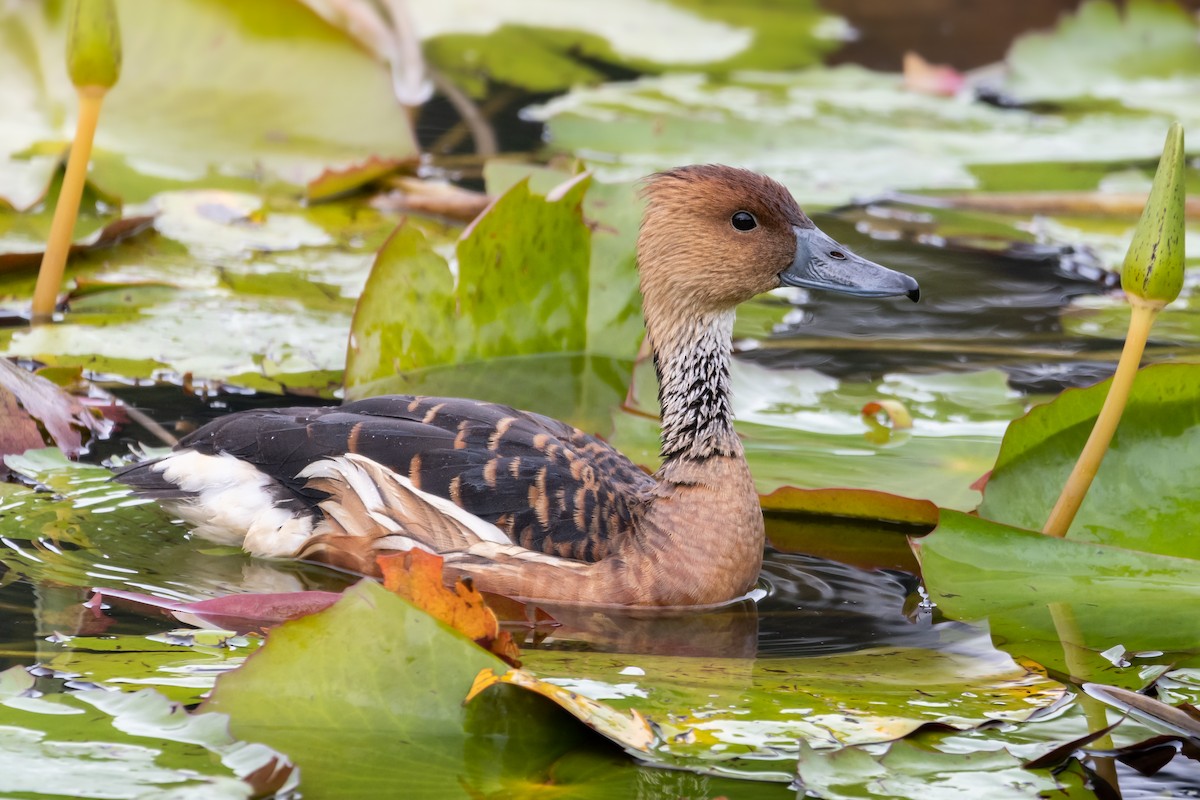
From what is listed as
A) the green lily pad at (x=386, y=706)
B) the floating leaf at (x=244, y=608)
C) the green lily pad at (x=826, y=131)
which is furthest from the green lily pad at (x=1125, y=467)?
the green lily pad at (x=826, y=131)

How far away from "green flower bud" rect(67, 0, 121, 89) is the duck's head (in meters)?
1.83

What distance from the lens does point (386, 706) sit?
9.00 feet

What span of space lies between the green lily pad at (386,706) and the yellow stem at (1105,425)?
1.49 m

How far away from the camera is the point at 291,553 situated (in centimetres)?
405

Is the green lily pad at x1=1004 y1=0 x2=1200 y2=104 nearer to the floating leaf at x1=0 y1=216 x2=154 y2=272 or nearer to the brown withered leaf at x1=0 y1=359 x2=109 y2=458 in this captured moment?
the floating leaf at x1=0 y1=216 x2=154 y2=272

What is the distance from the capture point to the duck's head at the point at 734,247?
418 cm

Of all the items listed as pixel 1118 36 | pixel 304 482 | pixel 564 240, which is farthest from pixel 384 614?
pixel 1118 36

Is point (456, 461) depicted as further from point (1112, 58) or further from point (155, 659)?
point (1112, 58)

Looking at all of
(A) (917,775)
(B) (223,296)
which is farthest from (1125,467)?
(B) (223,296)

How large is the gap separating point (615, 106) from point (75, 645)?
5.25m

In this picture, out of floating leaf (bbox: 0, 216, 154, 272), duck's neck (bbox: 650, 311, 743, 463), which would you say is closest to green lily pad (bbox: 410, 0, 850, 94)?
floating leaf (bbox: 0, 216, 154, 272)

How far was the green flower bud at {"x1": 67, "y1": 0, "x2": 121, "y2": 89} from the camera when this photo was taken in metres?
4.56

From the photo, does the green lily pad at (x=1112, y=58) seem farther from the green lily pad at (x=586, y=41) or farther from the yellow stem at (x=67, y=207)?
the yellow stem at (x=67, y=207)

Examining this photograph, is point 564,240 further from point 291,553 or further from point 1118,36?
point 1118,36
